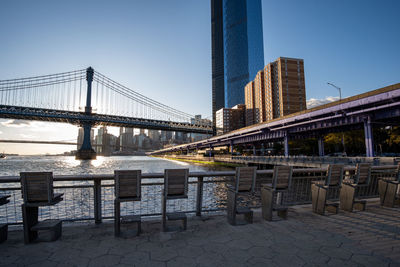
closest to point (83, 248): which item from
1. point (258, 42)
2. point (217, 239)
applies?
point (217, 239)

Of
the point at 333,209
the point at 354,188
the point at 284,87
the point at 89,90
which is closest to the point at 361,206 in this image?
the point at 354,188

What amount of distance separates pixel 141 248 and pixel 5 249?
7.36ft

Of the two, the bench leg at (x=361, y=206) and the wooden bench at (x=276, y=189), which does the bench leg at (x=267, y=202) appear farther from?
the bench leg at (x=361, y=206)

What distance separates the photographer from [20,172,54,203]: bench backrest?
375cm

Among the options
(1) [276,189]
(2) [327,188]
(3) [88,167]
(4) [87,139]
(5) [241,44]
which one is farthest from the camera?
(5) [241,44]

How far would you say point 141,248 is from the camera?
3.63 meters

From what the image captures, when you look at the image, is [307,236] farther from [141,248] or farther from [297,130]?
[297,130]

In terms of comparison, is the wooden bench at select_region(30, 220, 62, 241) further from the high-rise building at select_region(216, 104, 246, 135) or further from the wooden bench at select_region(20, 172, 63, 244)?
the high-rise building at select_region(216, 104, 246, 135)

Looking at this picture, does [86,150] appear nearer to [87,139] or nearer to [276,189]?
[87,139]

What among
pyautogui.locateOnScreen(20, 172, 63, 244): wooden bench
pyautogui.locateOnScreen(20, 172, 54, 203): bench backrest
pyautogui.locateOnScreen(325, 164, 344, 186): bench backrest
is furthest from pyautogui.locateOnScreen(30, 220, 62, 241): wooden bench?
pyautogui.locateOnScreen(325, 164, 344, 186): bench backrest

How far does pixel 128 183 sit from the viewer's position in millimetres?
4098

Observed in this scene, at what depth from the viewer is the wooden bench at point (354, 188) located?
19.1 feet

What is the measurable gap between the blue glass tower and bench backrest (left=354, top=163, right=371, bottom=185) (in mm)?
161863

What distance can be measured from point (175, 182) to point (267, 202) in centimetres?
235
